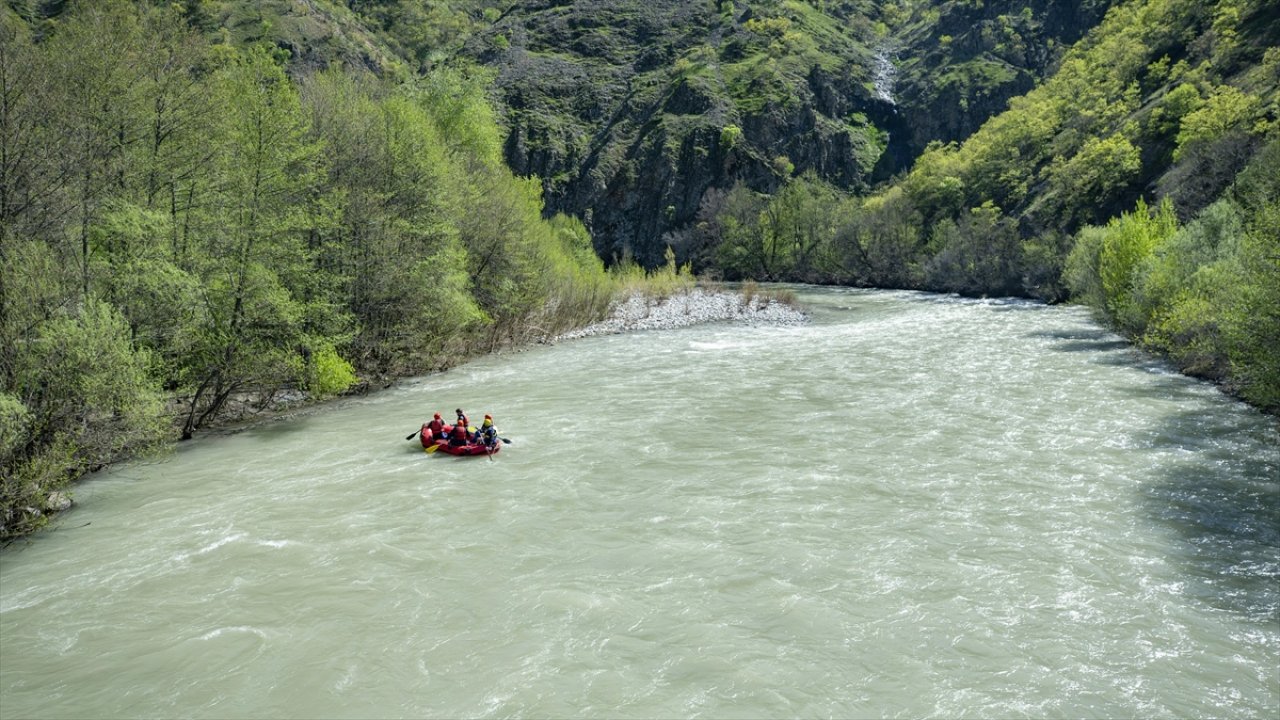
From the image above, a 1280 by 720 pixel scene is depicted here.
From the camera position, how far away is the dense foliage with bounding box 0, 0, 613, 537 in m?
15.4

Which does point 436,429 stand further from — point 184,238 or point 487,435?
point 184,238

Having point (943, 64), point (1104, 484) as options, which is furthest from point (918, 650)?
point (943, 64)

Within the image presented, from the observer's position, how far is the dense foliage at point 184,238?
15445 millimetres

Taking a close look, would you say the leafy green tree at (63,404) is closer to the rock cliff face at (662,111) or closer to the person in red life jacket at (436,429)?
the person in red life jacket at (436,429)

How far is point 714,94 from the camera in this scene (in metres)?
160

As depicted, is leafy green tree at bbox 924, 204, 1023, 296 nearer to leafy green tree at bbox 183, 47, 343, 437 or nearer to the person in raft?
the person in raft

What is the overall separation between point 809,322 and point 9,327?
1958 inches

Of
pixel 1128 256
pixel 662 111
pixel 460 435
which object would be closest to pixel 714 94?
pixel 662 111

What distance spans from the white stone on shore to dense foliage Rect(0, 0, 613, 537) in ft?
59.2

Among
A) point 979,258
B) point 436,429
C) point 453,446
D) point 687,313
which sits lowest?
point 453,446

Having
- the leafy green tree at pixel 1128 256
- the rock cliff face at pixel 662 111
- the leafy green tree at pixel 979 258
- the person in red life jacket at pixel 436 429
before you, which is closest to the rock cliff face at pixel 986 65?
the rock cliff face at pixel 662 111

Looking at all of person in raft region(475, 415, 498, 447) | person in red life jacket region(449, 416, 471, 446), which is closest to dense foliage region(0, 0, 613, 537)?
person in red life jacket region(449, 416, 471, 446)

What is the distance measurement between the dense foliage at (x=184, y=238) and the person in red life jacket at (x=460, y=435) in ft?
21.2

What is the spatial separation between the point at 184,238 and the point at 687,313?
42921mm
